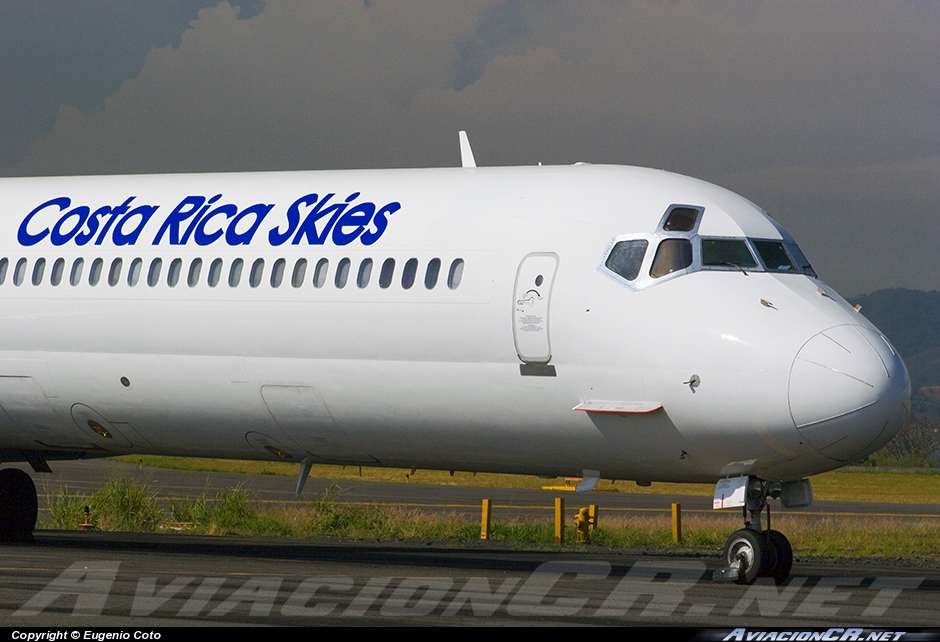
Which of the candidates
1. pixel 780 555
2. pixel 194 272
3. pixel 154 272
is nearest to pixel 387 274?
pixel 194 272

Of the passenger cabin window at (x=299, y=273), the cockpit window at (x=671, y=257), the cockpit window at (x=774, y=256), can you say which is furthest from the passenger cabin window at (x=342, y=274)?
the cockpit window at (x=774, y=256)

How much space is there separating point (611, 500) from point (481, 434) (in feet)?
122

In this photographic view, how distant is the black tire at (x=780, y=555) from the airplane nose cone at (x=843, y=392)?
1.59 m

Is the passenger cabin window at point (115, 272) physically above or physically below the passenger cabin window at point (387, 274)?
above

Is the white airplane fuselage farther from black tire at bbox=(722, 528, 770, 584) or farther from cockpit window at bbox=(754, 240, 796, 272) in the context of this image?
black tire at bbox=(722, 528, 770, 584)

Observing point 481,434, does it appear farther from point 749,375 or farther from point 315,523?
point 315,523

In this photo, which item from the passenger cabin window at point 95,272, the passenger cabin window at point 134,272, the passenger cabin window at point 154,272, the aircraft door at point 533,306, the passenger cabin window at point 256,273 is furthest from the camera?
the passenger cabin window at point 95,272

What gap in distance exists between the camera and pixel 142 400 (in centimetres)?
2094

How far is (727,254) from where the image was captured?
18188mm

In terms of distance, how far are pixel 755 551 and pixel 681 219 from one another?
13.3 feet

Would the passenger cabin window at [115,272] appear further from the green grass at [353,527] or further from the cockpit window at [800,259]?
the green grass at [353,527]

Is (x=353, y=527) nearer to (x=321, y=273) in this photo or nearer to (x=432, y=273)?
(x=321, y=273)

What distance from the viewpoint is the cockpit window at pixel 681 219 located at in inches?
720
